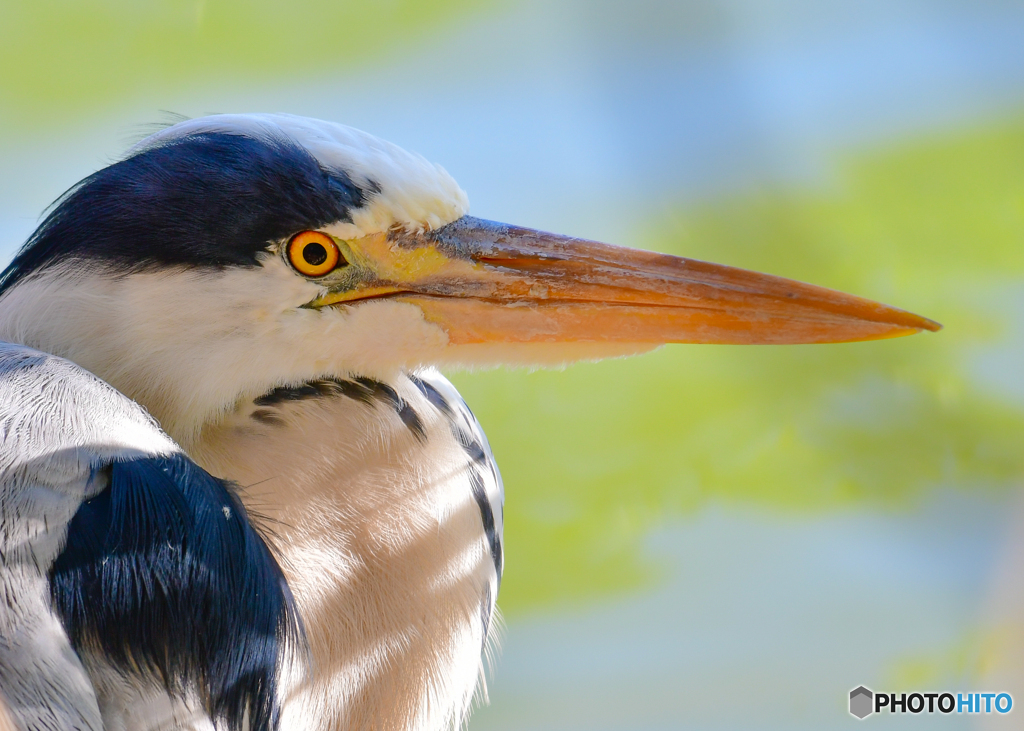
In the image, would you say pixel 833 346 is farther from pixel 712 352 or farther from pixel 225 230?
pixel 225 230

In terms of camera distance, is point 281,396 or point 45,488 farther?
point 281,396

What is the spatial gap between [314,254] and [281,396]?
0.14 meters

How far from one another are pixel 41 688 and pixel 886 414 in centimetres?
168

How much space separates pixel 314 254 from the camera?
0.92 m

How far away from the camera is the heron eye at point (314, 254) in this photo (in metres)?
0.90

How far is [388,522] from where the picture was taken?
952mm

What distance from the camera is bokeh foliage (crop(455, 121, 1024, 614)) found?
75.2 inches

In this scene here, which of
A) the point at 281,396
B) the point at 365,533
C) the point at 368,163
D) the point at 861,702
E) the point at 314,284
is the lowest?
the point at 861,702

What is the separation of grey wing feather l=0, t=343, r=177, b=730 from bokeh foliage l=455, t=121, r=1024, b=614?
44.9 inches

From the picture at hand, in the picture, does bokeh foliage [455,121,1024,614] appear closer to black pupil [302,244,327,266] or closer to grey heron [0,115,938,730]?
grey heron [0,115,938,730]

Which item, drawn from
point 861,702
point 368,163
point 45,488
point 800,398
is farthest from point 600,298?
point 800,398

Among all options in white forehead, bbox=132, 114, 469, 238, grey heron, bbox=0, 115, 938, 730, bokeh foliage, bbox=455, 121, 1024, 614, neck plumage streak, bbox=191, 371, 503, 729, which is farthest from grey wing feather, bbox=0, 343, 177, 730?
bokeh foliage, bbox=455, 121, 1024, 614

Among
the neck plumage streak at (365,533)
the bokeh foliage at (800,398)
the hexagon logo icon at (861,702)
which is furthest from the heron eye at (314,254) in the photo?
the hexagon logo icon at (861,702)

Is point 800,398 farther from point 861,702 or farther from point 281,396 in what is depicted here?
point 281,396
